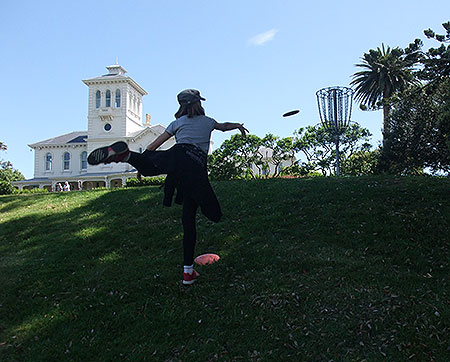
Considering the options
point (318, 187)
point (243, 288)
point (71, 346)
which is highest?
point (318, 187)

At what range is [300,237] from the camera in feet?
23.7

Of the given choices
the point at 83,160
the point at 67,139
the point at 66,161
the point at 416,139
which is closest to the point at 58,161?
the point at 66,161

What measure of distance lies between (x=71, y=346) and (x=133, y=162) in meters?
2.25

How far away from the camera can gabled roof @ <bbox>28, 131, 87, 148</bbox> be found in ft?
181

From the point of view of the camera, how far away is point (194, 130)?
5.05 m

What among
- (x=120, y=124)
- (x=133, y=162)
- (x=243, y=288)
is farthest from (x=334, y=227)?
(x=120, y=124)

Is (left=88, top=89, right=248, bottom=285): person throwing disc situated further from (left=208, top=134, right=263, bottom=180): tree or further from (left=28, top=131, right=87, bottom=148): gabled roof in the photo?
(left=28, top=131, right=87, bottom=148): gabled roof

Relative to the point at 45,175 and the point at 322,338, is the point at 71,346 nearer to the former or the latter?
the point at 322,338

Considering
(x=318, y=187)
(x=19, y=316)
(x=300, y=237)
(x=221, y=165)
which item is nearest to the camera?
(x=19, y=316)

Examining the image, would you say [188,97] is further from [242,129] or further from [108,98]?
[108,98]

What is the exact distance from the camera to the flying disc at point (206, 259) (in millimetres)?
6230

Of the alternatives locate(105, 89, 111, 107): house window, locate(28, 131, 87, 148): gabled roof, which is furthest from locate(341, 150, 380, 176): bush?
locate(28, 131, 87, 148): gabled roof

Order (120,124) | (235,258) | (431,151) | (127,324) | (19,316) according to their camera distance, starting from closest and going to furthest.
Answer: (127,324) → (19,316) → (235,258) → (431,151) → (120,124)

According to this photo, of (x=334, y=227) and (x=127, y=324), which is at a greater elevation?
(x=334, y=227)
